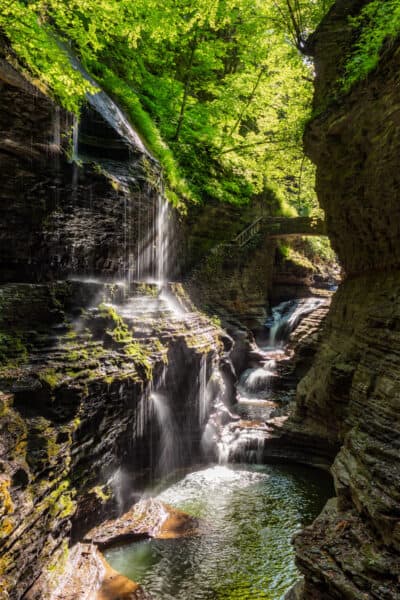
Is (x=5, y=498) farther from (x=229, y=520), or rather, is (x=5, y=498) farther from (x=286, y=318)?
(x=286, y=318)

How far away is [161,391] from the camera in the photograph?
400 inches

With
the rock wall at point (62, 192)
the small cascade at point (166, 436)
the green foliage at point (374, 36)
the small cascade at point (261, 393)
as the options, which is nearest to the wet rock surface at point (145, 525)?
the small cascade at point (166, 436)

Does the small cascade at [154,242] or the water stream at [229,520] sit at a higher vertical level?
the small cascade at [154,242]

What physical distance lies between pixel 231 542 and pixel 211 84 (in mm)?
19571

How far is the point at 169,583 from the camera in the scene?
684 centimetres

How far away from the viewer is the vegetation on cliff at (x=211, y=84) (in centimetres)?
1338

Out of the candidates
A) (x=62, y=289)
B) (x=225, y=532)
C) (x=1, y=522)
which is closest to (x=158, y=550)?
(x=225, y=532)

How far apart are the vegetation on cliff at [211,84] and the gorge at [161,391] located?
74.5 inches

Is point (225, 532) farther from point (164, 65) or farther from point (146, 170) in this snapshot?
point (164, 65)

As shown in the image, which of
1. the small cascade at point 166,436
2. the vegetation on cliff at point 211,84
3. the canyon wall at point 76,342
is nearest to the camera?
the canyon wall at point 76,342

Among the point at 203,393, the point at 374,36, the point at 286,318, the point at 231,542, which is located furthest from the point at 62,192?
the point at 286,318

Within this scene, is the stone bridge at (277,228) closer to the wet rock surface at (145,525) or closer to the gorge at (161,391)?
the gorge at (161,391)

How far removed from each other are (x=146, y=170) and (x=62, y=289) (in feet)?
17.8

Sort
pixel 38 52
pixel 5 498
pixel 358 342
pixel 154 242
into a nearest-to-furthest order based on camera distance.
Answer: pixel 5 498 → pixel 38 52 → pixel 358 342 → pixel 154 242
